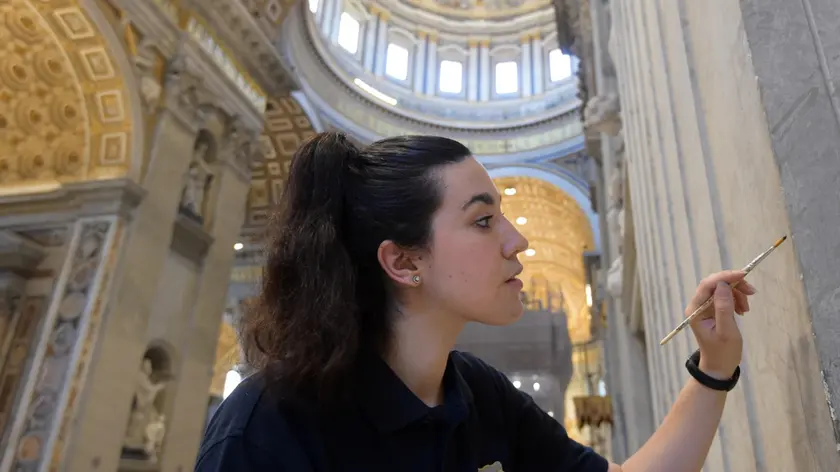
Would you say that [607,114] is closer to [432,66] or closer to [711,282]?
[711,282]

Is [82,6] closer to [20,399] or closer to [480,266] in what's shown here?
[20,399]

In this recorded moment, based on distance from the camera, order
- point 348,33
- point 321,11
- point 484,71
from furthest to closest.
Result: 1. point 484,71
2. point 348,33
3. point 321,11

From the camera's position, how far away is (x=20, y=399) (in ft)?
23.6

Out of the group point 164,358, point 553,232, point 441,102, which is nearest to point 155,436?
point 164,358

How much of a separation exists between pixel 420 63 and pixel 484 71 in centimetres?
245

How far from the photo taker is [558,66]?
22297mm

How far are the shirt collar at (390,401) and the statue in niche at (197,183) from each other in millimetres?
8532

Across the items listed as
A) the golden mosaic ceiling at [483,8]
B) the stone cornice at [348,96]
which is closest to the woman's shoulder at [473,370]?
the stone cornice at [348,96]

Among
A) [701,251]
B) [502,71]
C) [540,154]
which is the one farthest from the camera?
[502,71]

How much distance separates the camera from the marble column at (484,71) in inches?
885

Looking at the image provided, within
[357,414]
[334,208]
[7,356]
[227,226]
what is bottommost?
[357,414]

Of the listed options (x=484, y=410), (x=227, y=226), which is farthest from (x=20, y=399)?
(x=484, y=410)

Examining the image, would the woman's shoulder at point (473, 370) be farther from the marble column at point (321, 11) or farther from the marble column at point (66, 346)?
the marble column at point (321, 11)

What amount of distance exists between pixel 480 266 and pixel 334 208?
325 millimetres
